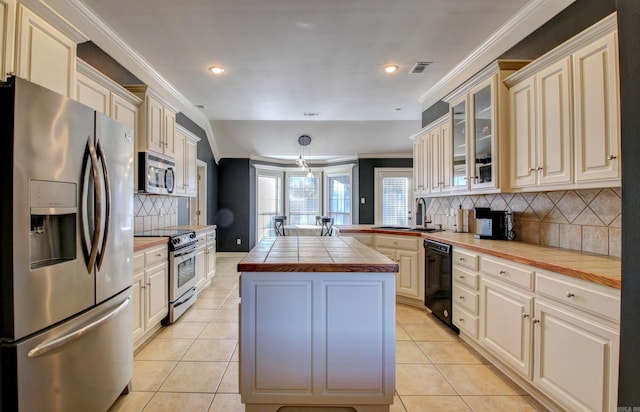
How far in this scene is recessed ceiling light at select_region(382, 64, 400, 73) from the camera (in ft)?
11.5

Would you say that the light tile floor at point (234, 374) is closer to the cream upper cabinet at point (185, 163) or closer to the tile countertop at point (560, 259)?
the tile countertop at point (560, 259)

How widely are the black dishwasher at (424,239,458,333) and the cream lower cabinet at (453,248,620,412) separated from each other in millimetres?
488

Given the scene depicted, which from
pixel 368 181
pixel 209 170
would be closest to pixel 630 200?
pixel 209 170

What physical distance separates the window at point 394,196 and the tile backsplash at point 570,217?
440 cm

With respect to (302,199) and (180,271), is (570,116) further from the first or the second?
(302,199)

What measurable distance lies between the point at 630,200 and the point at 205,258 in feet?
14.2

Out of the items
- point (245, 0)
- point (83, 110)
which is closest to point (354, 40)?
point (245, 0)

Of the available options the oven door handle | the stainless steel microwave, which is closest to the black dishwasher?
the oven door handle

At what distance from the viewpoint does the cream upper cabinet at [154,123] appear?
312cm

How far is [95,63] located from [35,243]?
2131mm

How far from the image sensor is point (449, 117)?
3.39 m

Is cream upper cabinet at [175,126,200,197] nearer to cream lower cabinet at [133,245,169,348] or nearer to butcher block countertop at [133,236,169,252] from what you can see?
butcher block countertop at [133,236,169,252]

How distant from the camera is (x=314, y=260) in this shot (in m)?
1.80

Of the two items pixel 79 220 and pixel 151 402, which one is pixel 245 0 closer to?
pixel 79 220
